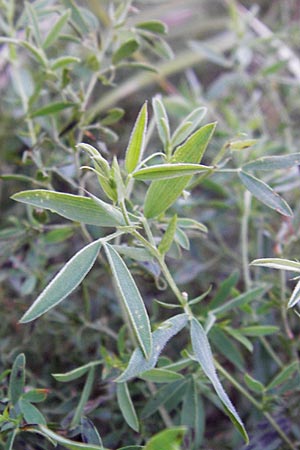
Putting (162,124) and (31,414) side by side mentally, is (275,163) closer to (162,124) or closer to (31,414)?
(162,124)

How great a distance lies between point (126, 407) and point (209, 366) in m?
0.12

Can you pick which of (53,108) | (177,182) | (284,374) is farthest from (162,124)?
(284,374)

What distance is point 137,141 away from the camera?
1.52 feet

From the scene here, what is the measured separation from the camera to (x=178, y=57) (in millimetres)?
1192

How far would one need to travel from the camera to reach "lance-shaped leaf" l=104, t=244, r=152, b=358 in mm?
451

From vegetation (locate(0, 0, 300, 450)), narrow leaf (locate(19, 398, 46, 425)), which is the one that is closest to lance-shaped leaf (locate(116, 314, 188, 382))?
vegetation (locate(0, 0, 300, 450))

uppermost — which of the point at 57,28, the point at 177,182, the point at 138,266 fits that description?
the point at 57,28

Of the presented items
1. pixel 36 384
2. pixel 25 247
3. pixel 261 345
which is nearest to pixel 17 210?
pixel 25 247

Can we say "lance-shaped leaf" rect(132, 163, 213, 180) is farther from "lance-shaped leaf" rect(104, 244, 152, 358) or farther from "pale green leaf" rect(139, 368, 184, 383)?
"pale green leaf" rect(139, 368, 184, 383)

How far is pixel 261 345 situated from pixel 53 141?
1.19 feet

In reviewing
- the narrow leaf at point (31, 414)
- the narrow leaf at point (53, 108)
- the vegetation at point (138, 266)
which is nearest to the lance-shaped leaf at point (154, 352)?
the vegetation at point (138, 266)

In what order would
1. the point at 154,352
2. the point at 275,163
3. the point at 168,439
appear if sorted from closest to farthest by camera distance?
the point at 168,439
the point at 154,352
the point at 275,163

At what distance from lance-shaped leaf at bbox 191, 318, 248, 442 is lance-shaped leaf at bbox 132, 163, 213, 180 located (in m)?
0.15

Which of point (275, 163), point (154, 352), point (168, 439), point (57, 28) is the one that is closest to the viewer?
point (168, 439)
